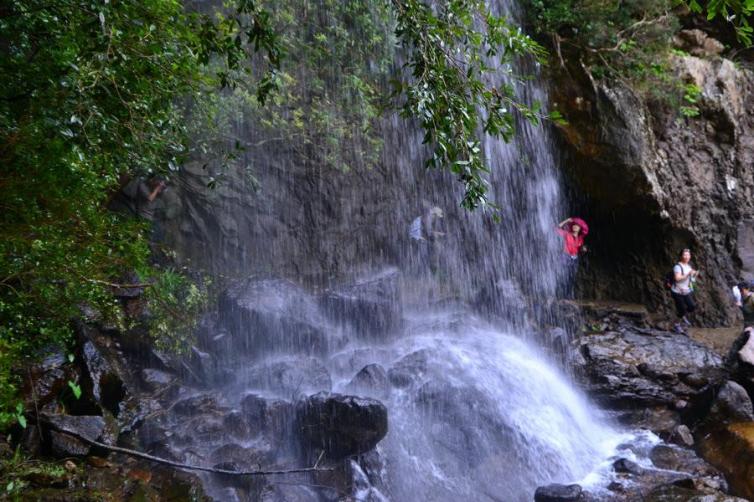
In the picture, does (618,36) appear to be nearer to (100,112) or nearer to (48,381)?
(100,112)

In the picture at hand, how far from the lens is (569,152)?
38.0 ft

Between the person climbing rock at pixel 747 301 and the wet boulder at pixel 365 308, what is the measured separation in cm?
726

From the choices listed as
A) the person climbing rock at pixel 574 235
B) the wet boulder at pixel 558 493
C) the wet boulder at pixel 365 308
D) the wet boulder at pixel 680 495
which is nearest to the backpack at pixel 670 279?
the person climbing rock at pixel 574 235

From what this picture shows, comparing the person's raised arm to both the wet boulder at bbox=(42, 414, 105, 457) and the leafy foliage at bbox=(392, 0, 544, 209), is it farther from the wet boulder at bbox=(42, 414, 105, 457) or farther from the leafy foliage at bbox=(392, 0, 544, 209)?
the leafy foliage at bbox=(392, 0, 544, 209)

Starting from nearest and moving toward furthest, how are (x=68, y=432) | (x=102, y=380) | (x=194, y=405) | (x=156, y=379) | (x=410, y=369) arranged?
(x=68, y=432) → (x=102, y=380) → (x=194, y=405) → (x=156, y=379) → (x=410, y=369)

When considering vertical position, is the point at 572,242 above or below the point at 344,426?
above

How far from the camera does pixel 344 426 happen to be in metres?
7.14

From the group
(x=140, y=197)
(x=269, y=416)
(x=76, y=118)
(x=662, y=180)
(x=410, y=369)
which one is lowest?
(x=269, y=416)

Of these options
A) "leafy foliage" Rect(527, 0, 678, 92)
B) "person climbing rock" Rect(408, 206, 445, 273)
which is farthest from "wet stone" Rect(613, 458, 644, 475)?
"leafy foliage" Rect(527, 0, 678, 92)

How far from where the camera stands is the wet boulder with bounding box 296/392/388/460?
280 inches

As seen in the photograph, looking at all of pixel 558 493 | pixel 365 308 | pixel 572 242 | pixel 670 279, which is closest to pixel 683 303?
pixel 670 279

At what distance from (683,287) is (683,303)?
380mm

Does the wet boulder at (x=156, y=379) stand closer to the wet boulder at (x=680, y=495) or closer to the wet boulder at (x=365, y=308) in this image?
the wet boulder at (x=365, y=308)

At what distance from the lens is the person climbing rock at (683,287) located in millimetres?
10641
